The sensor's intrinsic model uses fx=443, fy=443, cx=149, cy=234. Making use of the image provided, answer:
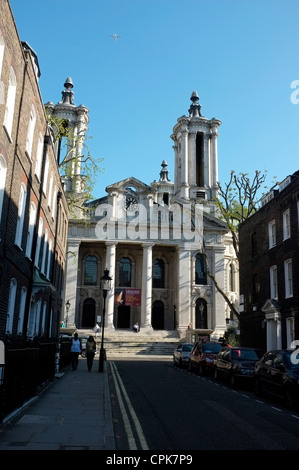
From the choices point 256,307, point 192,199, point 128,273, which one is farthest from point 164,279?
point 256,307

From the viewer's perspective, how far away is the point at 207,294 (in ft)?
171

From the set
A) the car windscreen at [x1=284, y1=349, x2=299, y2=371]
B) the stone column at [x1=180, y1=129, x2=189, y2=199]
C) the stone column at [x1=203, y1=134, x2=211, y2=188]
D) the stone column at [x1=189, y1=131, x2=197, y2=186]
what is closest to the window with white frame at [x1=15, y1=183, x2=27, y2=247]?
the car windscreen at [x1=284, y1=349, x2=299, y2=371]

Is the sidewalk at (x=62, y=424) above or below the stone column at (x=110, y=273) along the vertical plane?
below

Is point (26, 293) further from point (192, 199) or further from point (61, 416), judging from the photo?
point (192, 199)

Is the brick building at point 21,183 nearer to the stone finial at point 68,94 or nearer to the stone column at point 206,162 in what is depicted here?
the stone column at point 206,162

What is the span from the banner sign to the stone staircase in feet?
9.91

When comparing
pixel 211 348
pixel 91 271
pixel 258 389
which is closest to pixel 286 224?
pixel 211 348

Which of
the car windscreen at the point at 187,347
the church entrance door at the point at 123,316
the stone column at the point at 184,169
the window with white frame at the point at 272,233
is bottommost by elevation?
the car windscreen at the point at 187,347

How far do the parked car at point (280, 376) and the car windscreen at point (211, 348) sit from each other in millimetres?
8230

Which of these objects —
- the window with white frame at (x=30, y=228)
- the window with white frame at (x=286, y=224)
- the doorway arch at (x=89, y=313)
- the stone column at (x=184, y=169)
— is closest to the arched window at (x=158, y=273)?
the doorway arch at (x=89, y=313)

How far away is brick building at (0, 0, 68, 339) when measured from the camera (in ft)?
43.1

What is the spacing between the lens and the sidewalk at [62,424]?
655cm

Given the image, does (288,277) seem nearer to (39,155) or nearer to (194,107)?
(39,155)

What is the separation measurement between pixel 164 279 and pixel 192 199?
11268mm
